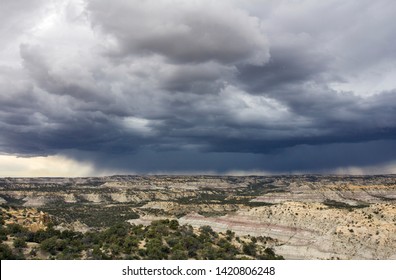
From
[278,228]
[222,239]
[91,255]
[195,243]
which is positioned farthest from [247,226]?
[91,255]

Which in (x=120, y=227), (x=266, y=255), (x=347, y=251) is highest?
(x=120, y=227)

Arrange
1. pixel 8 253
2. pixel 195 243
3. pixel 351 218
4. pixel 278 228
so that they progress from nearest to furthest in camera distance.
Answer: pixel 8 253
pixel 195 243
pixel 351 218
pixel 278 228

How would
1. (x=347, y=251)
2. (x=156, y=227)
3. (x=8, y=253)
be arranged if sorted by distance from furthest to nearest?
(x=347, y=251) → (x=156, y=227) → (x=8, y=253)

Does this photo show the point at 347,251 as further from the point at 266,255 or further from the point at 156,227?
the point at 156,227

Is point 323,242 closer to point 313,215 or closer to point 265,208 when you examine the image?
point 313,215

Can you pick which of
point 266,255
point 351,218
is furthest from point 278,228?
point 266,255

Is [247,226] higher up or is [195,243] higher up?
[195,243]

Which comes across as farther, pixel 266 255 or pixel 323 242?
pixel 323 242

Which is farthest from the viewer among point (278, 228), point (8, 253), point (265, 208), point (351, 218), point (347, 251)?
point (265, 208)

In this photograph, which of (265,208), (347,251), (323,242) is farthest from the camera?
(265,208)

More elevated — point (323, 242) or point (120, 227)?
point (120, 227)
